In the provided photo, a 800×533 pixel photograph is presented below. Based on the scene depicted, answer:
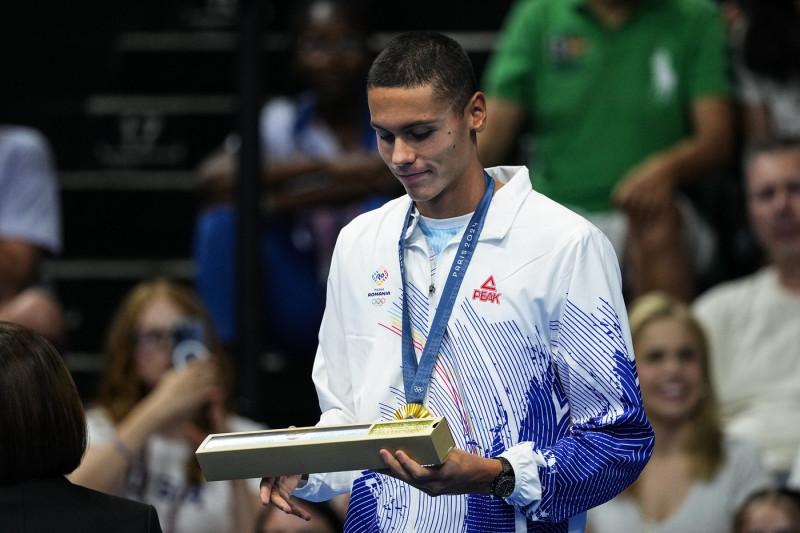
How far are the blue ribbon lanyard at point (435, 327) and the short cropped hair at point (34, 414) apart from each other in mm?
640

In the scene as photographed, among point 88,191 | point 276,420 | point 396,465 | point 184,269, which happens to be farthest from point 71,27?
point 396,465

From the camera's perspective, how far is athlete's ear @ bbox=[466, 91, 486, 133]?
277 cm

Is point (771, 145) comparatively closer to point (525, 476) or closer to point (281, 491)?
point (525, 476)

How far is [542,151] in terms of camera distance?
5.48 m

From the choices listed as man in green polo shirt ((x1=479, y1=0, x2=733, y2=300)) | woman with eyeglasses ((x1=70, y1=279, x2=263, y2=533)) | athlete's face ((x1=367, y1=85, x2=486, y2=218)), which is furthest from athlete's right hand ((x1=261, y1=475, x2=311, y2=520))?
man in green polo shirt ((x1=479, y1=0, x2=733, y2=300))

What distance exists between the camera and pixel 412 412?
2619mm

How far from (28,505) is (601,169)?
3173 millimetres

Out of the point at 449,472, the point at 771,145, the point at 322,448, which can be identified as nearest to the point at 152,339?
the point at 771,145

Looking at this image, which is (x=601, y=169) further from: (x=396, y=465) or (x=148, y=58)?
(x=396, y=465)

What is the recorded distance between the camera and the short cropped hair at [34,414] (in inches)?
103

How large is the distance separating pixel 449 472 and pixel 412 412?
0.66 ft

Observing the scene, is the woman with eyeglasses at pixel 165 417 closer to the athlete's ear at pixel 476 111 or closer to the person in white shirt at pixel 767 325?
the person in white shirt at pixel 767 325

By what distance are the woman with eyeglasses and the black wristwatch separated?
2040 millimetres

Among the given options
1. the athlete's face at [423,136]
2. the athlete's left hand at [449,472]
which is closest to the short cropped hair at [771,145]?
the athlete's face at [423,136]
